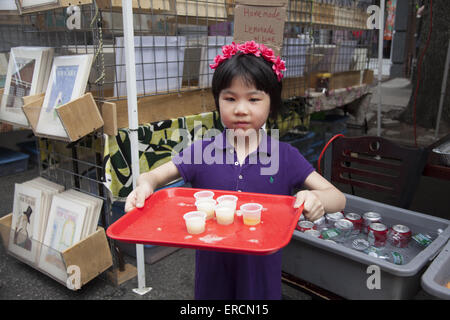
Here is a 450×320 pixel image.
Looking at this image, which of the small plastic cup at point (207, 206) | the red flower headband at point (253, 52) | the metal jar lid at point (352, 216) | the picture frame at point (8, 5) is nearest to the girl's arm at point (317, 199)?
the small plastic cup at point (207, 206)

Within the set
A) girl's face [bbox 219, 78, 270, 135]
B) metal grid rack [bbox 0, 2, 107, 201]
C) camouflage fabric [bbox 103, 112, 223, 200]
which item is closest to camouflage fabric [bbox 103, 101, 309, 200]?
camouflage fabric [bbox 103, 112, 223, 200]

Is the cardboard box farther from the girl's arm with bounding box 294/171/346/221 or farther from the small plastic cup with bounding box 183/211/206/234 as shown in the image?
the girl's arm with bounding box 294/171/346/221

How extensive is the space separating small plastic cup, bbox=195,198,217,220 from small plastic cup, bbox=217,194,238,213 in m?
0.03

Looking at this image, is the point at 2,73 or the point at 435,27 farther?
the point at 435,27

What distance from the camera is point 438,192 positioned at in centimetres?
386

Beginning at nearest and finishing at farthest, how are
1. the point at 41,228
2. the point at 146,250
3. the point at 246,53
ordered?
the point at 246,53 < the point at 41,228 < the point at 146,250

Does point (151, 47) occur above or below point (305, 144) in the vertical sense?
above

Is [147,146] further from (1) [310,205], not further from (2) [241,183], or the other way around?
(1) [310,205]

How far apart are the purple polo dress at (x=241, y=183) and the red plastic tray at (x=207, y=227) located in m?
0.07

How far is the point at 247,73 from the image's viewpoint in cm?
128

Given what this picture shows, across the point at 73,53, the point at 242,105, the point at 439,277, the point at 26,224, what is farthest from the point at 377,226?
the point at 26,224
